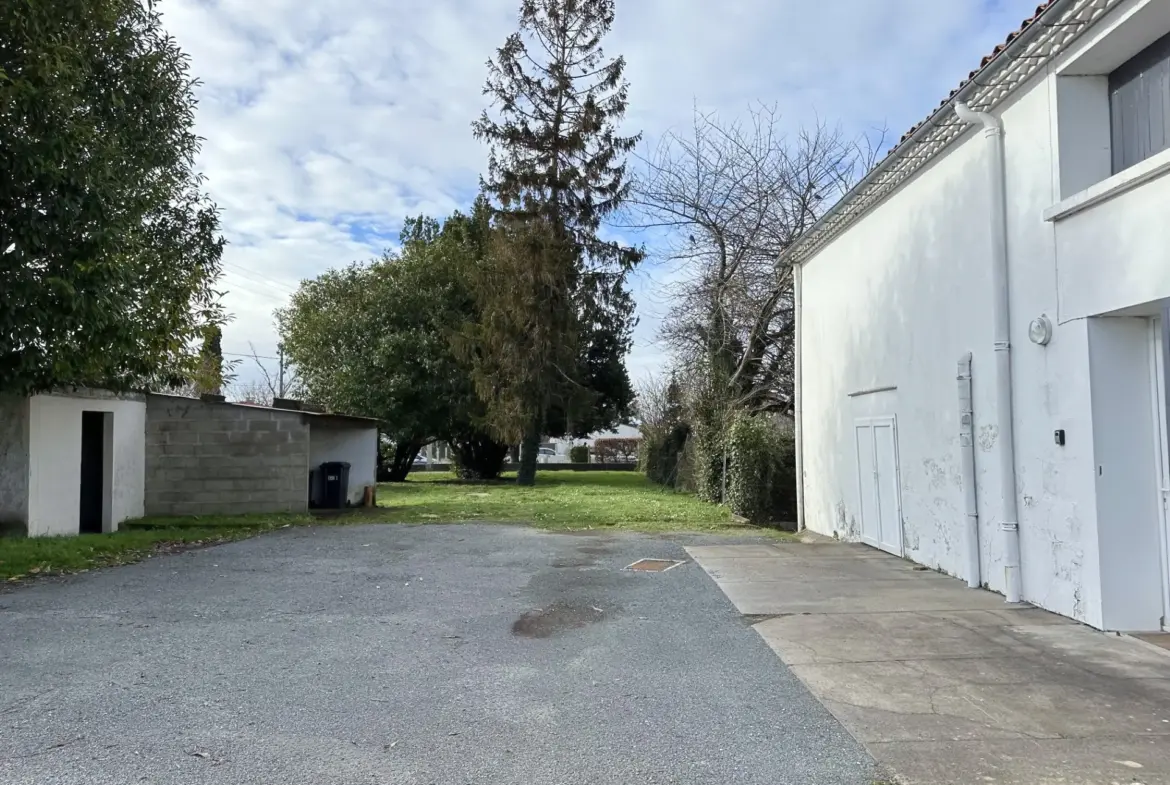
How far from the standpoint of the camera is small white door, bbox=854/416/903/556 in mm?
10555

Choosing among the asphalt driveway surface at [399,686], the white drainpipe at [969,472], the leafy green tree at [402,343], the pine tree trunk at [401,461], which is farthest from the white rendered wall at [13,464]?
A: the pine tree trunk at [401,461]

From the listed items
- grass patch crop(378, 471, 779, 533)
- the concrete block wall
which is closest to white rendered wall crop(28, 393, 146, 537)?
the concrete block wall

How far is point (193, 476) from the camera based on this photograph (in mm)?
15180

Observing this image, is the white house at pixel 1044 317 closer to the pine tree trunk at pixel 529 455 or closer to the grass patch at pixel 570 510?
the grass patch at pixel 570 510

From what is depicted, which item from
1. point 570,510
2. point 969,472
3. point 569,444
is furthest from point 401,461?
point 969,472

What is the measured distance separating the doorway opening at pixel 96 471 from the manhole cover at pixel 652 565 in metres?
9.51

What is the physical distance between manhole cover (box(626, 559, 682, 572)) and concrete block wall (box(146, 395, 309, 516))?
8227mm

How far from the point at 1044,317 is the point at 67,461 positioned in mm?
13321

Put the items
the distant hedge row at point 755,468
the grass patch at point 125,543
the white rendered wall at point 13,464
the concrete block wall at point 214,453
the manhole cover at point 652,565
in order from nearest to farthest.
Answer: the grass patch at point 125,543 → the manhole cover at point 652,565 → the white rendered wall at point 13,464 → the concrete block wall at point 214,453 → the distant hedge row at point 755,468

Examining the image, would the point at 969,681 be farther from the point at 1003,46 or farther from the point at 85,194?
the point at 85,194

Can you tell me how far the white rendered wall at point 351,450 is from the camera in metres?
18.8

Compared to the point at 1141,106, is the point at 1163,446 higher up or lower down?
lower down

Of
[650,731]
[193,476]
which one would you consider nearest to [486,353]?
[193,476]

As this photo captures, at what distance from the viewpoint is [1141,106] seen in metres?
6.49
